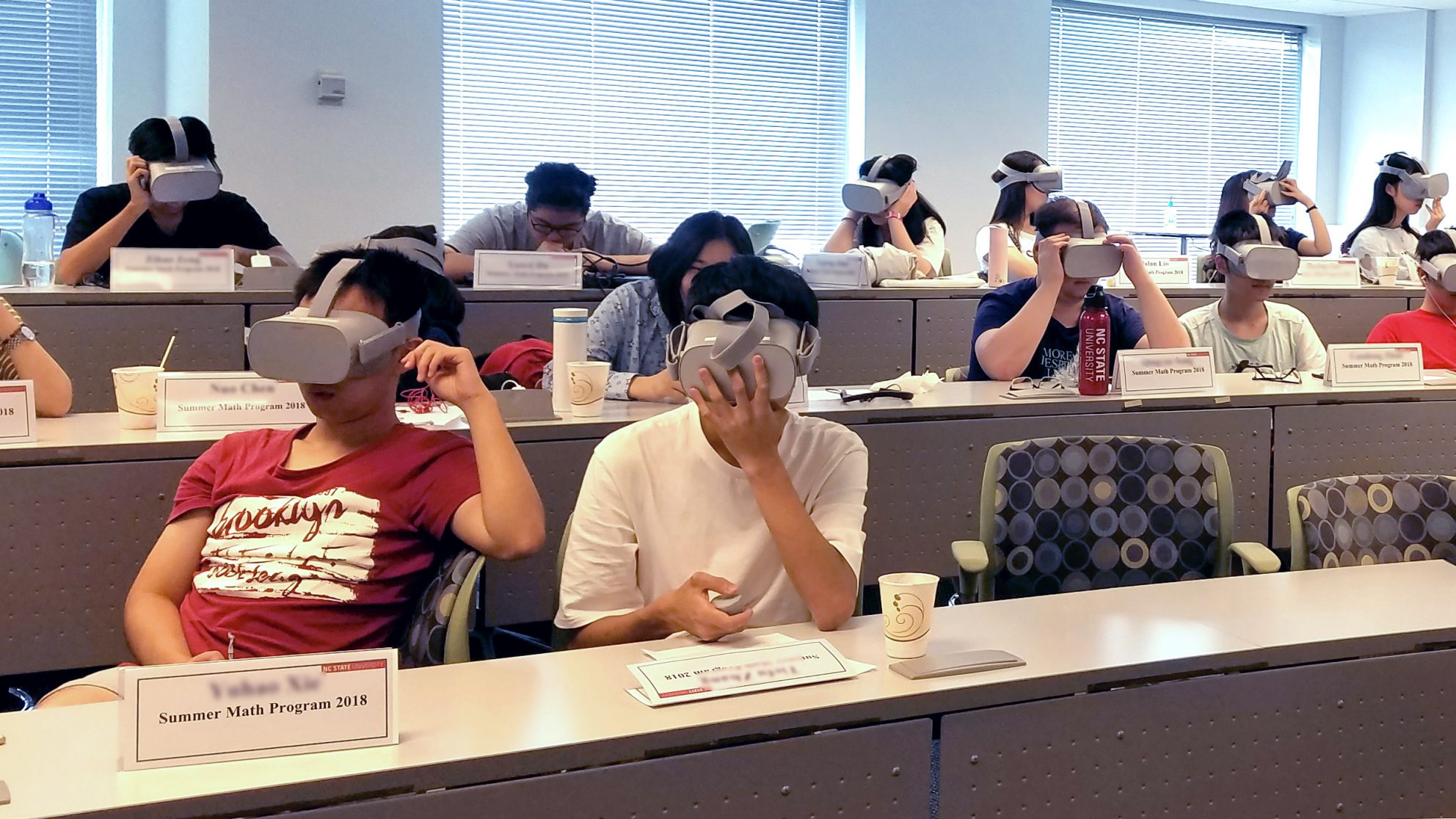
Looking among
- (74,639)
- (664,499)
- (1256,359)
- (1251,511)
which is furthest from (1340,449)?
(74,639)

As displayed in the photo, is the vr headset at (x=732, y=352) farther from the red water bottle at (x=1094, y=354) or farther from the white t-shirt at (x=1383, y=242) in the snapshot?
the white t-shirt at (x=1383, y=242)

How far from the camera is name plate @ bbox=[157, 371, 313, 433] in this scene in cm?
216

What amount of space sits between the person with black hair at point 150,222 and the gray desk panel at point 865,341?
5.23 ft

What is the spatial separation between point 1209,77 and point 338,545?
26.3 feet

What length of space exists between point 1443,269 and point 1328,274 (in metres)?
1.27

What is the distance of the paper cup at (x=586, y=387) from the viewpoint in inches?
95.5

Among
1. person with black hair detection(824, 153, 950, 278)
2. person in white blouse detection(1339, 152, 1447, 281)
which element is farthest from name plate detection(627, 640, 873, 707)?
person in white blouse detection(1339, 152, 1447, 281)

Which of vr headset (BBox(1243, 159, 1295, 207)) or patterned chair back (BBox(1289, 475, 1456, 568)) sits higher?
vr headset (BBox(1243, 159, 1295, 207))

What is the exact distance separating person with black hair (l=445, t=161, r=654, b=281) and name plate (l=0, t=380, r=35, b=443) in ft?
5.68

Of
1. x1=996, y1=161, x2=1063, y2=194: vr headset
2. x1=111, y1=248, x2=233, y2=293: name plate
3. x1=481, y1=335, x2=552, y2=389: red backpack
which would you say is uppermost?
x1=996, y1=161, x2=1063, y2=194: vr headset

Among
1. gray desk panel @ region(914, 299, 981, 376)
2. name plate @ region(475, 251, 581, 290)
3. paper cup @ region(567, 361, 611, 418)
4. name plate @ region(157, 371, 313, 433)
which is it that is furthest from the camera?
gray desk panel @ region(914, 299, 981, 376)

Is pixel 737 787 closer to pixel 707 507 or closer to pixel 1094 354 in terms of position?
pixel 707 507

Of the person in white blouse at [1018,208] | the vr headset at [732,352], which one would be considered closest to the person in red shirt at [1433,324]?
the person in white blouse at [1018,208]

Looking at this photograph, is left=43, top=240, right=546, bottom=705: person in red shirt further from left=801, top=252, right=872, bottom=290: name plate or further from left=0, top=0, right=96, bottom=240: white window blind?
left=0, top=0, right=96, bottom=240: white window blind
